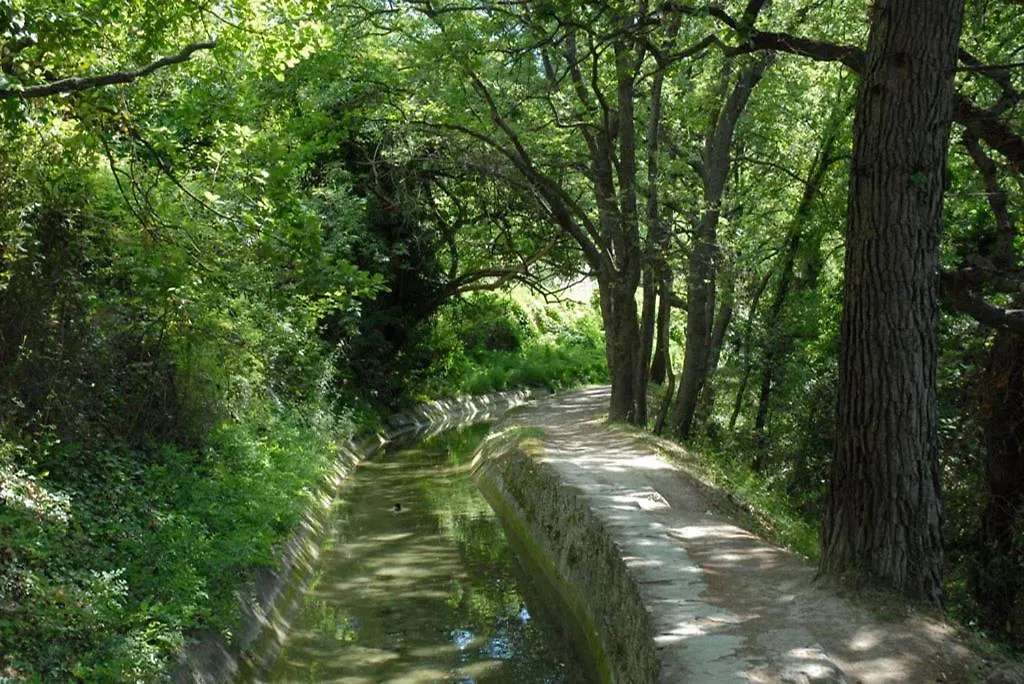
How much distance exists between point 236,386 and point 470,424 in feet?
51.5

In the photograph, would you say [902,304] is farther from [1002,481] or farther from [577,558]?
[577,558]

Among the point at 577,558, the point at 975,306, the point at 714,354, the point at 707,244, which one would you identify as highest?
the point at 707,244

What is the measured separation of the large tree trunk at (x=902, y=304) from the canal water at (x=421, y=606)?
3.25m

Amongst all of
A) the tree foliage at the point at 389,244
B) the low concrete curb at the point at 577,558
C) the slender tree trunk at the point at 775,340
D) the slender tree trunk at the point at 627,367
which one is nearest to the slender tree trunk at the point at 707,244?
the tree foliage at the point at 389,244

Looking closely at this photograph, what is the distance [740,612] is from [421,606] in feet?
15.4

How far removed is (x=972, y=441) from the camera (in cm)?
1220

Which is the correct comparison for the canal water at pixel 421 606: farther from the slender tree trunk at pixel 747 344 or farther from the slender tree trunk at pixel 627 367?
the slender tree trunk at pixel 747 344

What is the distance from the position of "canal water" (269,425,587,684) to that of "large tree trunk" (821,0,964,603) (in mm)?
3250

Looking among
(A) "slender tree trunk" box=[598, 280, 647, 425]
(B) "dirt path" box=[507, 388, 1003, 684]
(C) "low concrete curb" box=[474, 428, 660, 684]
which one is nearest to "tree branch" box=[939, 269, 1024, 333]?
(B) "dirt path" box=[507, 388, 1003, 684]

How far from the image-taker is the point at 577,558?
39.3 ft

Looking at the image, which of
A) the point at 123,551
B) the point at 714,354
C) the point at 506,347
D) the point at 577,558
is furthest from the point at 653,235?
the point at 506,347

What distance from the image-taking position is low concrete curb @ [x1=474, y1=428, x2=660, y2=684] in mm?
8805

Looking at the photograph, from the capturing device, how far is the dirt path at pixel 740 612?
7.02 meters

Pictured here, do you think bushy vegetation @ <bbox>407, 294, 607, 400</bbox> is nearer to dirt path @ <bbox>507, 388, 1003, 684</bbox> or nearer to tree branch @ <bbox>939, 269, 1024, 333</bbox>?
dirt path @ <bbox>507, 388, 1003, 684</bbox>
